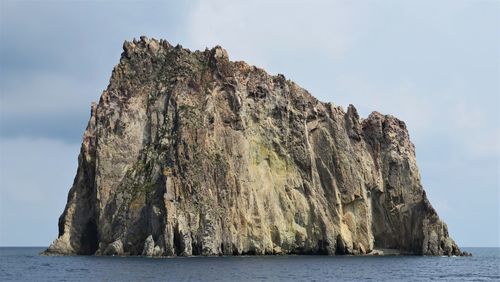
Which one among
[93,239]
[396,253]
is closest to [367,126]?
[396,253]

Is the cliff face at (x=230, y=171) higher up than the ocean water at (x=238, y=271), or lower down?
higher up

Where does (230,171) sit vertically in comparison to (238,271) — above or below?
above

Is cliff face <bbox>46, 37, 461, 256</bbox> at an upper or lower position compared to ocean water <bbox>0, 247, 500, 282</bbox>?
upper

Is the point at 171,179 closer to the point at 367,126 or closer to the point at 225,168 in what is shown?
the point at 225,168

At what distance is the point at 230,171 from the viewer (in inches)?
4983

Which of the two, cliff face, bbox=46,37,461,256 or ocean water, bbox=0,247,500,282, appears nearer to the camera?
ocean water, bbox=0,247,500,282

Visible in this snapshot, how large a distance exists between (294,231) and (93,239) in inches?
1572

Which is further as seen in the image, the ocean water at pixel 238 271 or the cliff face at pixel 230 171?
the cliff face at pixel 230 171

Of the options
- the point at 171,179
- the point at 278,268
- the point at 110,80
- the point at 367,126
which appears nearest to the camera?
the point at 278,268

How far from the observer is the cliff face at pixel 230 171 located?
120938 mm

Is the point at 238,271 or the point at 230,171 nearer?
the point at 238,271

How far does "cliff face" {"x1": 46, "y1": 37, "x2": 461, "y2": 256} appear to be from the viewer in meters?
121

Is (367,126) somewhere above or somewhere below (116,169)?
above

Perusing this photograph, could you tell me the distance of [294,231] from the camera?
5113 inches
